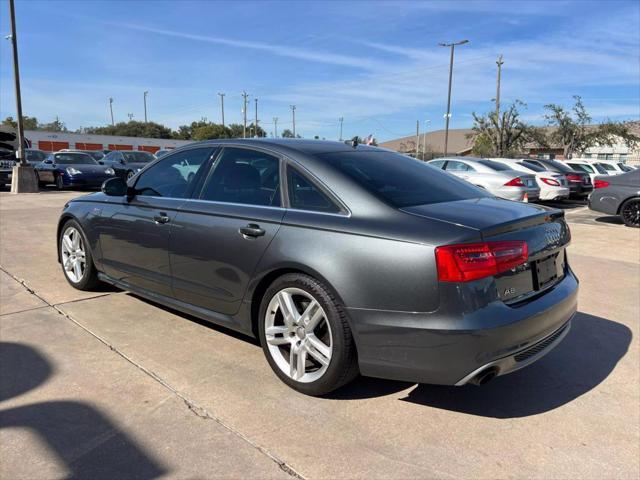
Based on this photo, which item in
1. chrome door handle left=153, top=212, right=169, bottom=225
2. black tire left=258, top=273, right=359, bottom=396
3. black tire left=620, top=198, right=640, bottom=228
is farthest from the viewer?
black tire left=620, top=198, right=640, bottom=228

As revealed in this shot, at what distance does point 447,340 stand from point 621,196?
1092cm

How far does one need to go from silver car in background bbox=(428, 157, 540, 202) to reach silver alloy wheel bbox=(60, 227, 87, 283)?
9464 mm

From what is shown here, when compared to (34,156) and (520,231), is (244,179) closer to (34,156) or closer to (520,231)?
(520,231)

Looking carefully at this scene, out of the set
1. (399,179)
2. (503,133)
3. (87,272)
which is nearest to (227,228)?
(399,179)

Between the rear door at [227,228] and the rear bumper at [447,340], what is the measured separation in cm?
90

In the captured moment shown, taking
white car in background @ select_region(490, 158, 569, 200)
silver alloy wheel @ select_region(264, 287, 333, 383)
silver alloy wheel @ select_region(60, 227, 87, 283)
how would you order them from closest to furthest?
1. silver alloy wheel @ select_region(264, 287, 333, 383)
2. silver alloy wheel @ select_region(60, 227, 87, 283)
3. white car in background @ select_region(490, 158, 569, 200)

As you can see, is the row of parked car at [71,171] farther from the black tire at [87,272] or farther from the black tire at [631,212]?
the black tire at [631,212]

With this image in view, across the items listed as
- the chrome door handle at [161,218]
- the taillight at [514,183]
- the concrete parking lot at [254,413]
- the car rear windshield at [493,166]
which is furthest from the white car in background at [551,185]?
the chrome door handle at [161,218]

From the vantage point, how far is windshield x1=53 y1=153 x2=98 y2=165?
18.3 m

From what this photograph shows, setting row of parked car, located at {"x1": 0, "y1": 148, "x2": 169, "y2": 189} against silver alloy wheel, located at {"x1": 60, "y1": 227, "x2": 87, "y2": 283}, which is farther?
row of parked car, located at {"x1": 0, "y1": 148, "x2": 169, "y2": 189}

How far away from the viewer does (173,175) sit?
13.6 ft

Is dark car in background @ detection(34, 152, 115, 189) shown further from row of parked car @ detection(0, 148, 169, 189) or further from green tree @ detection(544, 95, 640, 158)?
green tree @ detection(544, 95, 640, 158)

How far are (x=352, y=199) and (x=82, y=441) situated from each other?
1.91 meters

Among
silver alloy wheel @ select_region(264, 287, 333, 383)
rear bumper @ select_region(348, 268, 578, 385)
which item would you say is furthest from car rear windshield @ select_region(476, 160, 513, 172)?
silver alloy wheel @ select_region(264, 287, 333, 383)
